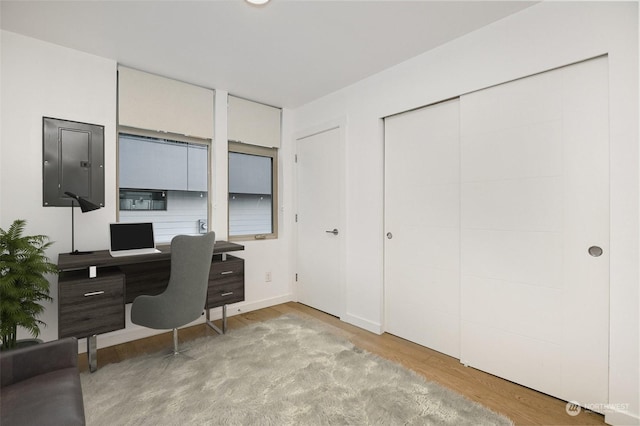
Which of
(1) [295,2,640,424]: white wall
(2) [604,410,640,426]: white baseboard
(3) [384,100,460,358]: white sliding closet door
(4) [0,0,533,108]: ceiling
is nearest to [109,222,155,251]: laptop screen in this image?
(4) [0,0,533,108]: ceiling

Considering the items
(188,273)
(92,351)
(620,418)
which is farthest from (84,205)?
(620,418)

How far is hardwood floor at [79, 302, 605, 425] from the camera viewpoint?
1792mm

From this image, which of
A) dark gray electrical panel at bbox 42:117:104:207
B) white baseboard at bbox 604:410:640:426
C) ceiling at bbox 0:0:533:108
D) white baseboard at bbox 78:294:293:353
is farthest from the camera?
white baseboard at bbox 78:294:293:353

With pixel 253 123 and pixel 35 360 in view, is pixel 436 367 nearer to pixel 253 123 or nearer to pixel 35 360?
pixel 35 360

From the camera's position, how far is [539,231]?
2.00m

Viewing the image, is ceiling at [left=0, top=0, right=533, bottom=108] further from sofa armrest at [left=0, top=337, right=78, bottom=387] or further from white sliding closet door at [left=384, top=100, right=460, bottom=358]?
sofa armrest at [left=0, top=337, right=78, bottom=387]

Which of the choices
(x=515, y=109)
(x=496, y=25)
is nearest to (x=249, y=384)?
(x=515, y=109)

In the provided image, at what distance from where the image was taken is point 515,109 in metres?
2.11

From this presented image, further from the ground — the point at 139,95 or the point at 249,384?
the point at 139,95

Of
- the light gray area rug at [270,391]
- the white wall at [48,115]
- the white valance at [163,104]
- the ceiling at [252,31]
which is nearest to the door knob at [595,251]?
the light gray area rug at [270,391]

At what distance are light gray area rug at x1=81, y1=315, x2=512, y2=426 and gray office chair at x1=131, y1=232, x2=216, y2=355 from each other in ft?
1.20

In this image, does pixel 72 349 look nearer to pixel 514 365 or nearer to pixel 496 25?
pixel 514 365

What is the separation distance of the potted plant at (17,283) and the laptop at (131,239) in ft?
1.60

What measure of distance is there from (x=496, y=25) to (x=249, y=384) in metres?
3.09
